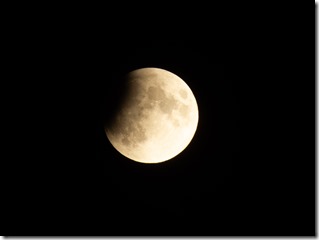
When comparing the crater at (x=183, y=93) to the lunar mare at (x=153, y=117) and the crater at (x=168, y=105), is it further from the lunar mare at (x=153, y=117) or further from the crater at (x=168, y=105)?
the crater at (x=168, y=105)

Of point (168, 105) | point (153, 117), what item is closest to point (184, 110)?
point (168, 105)

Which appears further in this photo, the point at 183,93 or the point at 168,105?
the point at 183,93

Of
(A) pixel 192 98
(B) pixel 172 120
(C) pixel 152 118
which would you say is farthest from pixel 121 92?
(A) pixel 192 98

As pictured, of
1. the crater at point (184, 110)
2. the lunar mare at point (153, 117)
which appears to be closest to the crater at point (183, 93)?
the lunar mare at point (153, 117)

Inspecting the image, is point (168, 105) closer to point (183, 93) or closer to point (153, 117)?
point (153, 117)

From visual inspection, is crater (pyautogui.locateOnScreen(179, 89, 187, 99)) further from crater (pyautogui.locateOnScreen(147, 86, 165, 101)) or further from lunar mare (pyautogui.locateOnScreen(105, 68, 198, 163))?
crater (pyautogui.locateOnScreen(147, 86, 165, 101))

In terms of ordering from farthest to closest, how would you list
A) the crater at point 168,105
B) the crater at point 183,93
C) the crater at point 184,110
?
the crater at point 183,93 → the crater at point 184,110 → the crater at point 168,105

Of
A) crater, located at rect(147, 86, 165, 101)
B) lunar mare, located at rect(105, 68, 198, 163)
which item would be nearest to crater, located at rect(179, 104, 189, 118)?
lunar mare, located at rect(105, 68, 198, 163)

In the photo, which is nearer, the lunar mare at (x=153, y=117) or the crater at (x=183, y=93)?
the lunar mare at (x=153, y=117)
